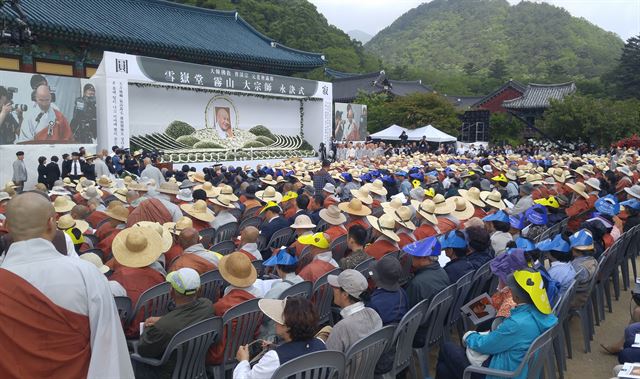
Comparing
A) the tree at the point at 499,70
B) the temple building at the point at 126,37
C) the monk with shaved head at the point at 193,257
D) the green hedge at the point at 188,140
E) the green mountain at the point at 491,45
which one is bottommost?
the monk with shaved head at the point at 193,257

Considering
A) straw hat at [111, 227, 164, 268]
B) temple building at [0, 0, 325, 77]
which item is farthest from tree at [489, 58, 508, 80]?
straw hat at [111, 227, 164, 268]

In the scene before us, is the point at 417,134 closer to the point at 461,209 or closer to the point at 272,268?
the point at 461,209

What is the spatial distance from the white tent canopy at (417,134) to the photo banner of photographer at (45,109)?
1676 cm

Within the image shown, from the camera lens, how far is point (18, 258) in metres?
2.13

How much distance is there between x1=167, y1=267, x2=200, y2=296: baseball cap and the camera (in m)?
3.25

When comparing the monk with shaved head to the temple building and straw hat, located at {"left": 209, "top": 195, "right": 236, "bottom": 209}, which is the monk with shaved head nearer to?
straw hat, located at {"left": 209, "top": 195, "right": 236, "bottom": 209}

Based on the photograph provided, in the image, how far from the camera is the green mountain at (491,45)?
63656mm

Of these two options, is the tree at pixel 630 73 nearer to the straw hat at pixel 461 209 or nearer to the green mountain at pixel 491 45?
the green mountain at pixel 491 45

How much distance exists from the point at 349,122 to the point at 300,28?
2010 centimetres

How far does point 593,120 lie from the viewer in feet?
73.7

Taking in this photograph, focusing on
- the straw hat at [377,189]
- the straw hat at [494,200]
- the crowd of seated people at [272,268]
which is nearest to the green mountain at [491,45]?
the straw hat at [377,189]

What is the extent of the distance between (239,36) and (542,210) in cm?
2330

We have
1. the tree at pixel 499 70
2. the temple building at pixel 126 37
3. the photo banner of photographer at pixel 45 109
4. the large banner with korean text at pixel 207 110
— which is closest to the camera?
the photo banner of photographer at pixel 45 109

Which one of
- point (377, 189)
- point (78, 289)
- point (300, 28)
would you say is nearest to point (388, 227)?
point (377, 189)
